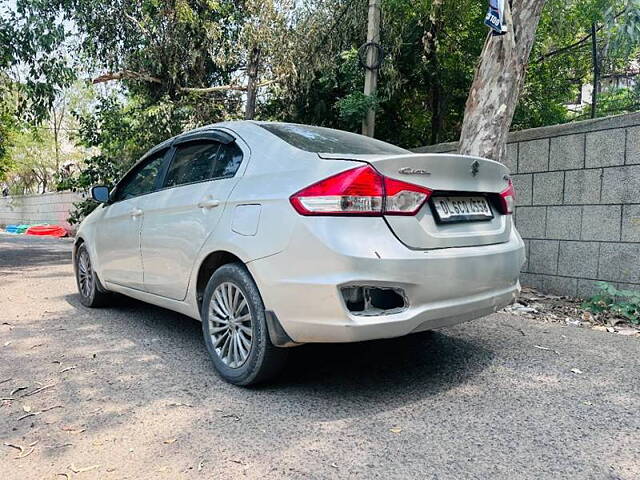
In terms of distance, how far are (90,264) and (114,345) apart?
4.84 ft

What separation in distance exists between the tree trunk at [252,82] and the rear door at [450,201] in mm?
7753

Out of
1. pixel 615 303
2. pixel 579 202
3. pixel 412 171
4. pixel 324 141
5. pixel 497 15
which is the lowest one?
pixel 615 303

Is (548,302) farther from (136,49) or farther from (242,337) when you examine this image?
(136,49)

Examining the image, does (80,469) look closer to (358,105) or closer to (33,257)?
(358,105)

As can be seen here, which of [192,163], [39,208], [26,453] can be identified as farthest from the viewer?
[39,208]

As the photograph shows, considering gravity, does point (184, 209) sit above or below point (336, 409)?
above

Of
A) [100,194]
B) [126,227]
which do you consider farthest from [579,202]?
[100,194]

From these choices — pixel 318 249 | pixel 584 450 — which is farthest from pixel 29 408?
pixel 584 450

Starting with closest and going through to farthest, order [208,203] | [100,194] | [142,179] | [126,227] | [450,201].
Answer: [450,201]
[208,203]
[126,227]
[142,179]
[100,194]

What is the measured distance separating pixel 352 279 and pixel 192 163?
185 cm

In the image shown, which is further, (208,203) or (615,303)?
(615,303)

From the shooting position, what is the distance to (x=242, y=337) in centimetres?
299

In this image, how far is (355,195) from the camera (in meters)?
2.57

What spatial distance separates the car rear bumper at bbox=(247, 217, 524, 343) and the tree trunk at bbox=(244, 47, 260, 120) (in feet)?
26.6
